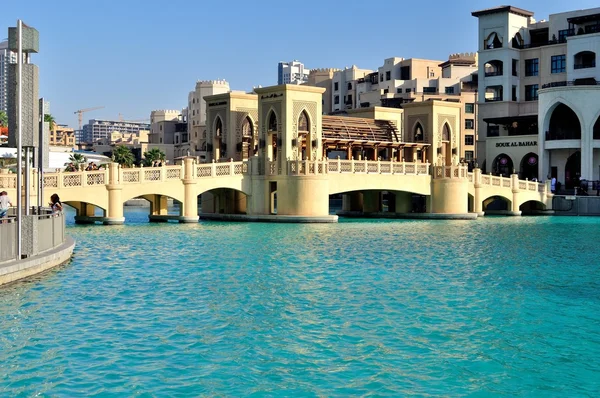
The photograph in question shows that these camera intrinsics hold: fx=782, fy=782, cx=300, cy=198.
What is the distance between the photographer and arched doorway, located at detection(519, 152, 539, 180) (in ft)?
232

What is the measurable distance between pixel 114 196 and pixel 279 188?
34.9ft

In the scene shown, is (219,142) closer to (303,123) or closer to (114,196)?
(303,123)

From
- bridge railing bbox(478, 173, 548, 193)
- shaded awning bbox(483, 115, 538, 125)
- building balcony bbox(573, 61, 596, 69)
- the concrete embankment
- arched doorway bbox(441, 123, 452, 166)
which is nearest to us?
the concrete embankment

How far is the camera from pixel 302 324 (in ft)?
50.9

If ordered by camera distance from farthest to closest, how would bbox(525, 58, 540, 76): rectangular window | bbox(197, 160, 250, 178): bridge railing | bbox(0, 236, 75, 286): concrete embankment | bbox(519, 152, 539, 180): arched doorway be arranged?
1. bbox(525, 58, 540, 76): rectangular window
2. bbox(519, 152, 539, 180): arched doorway
3. bbox(197, 160, 250, 178): bridge railing
4. bbox(0, 236, 75, 286): concrete embankment

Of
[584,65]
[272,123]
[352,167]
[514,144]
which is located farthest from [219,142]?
[584,65]

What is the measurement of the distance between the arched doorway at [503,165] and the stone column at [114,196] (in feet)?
142

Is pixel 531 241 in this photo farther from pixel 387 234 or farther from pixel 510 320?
pixel 510 320

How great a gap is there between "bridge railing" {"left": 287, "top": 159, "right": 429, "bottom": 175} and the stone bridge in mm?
59

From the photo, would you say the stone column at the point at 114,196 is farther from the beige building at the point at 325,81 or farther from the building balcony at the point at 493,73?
the beige building at the point at 325,81

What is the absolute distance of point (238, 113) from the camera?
51.4 metres

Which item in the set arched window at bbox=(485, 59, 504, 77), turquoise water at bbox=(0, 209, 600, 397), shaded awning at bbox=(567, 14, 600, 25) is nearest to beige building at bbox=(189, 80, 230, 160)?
arched window at bbox=(485, 59, 504, 77)

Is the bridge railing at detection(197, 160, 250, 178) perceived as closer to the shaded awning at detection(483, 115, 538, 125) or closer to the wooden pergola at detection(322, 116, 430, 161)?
the wooden pergola at detection(322, 116, 430, 161)

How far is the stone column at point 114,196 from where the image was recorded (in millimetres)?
39406
